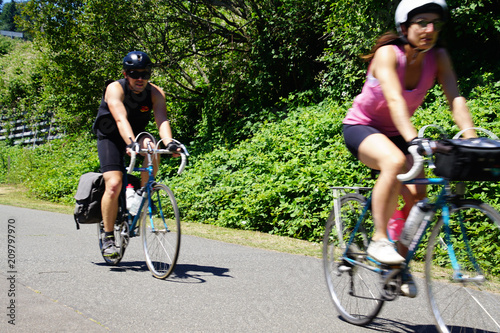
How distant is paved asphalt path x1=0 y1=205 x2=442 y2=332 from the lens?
10.9 ft

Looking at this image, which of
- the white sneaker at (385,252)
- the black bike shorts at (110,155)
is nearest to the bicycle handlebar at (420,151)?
the white sneaker at (385,252)

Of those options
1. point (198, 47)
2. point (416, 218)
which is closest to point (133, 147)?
point (416, 218)

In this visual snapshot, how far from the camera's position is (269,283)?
4.55 meters

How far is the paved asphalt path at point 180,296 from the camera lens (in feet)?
10.9

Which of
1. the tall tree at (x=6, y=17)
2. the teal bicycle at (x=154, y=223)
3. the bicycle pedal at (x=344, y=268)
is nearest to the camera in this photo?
the bicycle pedal at (x=344, y=268)

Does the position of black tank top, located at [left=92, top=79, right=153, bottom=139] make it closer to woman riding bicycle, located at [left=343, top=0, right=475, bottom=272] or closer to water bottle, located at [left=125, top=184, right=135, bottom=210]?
water bottle, located at [left=125, top=184, right=135, bottom=210]

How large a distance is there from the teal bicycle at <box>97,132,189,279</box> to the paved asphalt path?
0.57 feet

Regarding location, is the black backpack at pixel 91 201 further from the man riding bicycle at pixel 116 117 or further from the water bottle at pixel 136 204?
the water bottle at pixel 136 204

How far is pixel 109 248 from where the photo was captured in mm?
5102

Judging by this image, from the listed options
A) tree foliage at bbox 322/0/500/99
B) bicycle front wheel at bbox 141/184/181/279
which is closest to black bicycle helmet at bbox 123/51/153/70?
bicycle front wheel at bbox 141/184/181/279

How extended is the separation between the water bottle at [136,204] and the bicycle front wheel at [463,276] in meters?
2.95

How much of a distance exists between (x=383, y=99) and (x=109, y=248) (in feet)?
10.4

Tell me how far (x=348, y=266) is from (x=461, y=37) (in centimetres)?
779

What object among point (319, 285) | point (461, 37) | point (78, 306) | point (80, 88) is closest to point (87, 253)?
point (78, 306)
